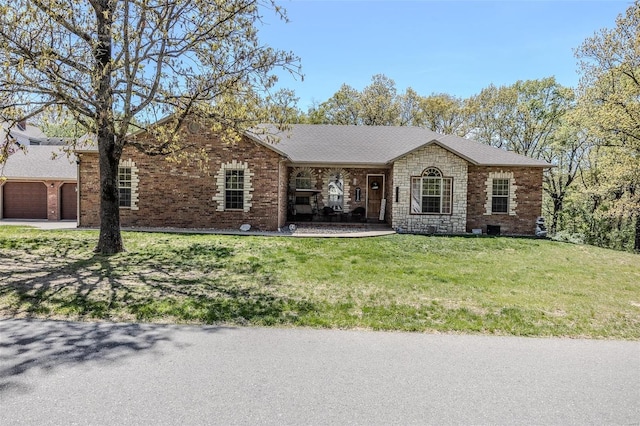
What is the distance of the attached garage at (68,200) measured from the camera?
21781mm

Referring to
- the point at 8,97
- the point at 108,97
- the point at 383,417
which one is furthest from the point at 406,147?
the point at 383,417

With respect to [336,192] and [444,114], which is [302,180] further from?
[444,114]

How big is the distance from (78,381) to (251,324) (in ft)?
7.23

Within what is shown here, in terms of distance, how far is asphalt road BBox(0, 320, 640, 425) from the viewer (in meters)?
3.17

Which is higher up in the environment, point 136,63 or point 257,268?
point 136,63

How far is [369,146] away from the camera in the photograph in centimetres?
1952

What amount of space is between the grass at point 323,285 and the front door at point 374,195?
5.88 metres

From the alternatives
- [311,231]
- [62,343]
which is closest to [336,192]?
[311,231]

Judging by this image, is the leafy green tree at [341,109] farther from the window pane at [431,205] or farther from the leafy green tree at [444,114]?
the window pane at [431,205]

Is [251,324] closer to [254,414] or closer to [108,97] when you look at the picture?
[254,414]

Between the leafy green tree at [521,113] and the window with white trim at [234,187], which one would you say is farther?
the leafy green tree at [521,113]

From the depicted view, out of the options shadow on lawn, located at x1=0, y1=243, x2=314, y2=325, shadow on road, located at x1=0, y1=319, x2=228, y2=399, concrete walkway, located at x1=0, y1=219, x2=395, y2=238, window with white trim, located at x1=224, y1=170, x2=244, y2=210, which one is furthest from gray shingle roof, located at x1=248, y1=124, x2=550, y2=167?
shadow on road, located at x1=0, y1=319, x2=228, y2=399

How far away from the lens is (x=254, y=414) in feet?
10.3

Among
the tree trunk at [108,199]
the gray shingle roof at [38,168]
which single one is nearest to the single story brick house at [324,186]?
the tree trunk at [108,199]
